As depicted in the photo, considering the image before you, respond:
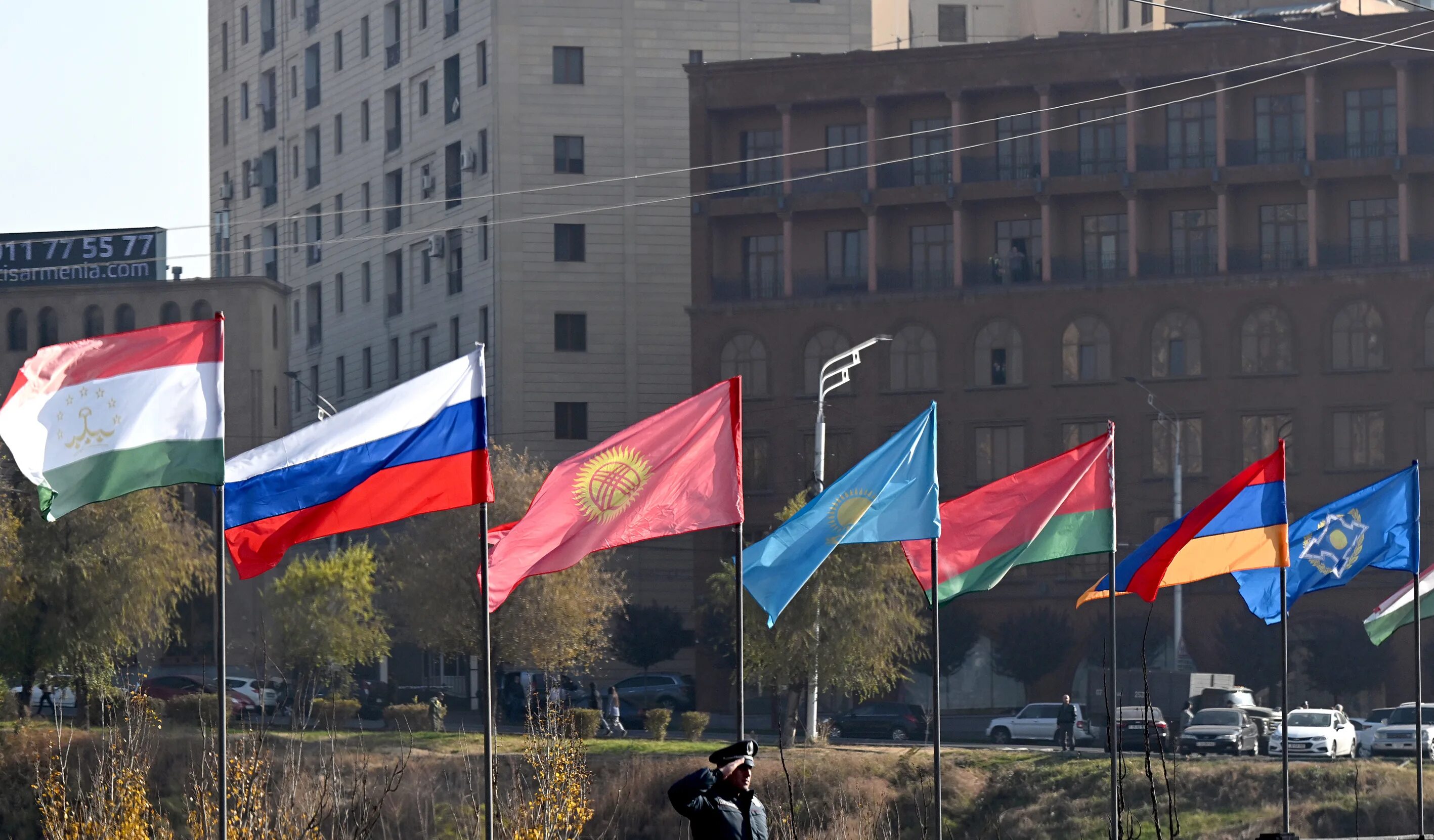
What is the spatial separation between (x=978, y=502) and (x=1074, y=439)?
2141 inches

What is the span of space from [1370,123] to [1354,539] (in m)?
53.9

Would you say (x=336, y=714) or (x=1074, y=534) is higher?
(x=1074, y=534)

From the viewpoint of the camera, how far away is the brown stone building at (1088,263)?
250 ft

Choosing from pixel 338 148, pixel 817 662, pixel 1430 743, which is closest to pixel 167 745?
pixel 817 662

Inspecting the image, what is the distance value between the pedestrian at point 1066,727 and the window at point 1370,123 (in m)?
29.5

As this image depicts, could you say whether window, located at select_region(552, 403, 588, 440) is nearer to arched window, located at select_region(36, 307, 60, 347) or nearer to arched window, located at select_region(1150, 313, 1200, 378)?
arched window, located at select_region(36, 307, 60, 347)

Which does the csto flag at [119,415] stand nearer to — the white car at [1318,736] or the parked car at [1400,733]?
the white car at [1318,736]

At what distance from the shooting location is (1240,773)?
1731 inches

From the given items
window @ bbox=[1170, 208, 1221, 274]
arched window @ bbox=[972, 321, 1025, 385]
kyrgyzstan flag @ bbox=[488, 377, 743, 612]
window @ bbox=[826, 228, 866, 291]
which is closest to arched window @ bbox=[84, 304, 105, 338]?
window @ bbox=[826, 228, 866, 291]

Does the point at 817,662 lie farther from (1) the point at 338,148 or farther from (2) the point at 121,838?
(1) the point at 338,148

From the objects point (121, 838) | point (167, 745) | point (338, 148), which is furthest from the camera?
point (338, 148)

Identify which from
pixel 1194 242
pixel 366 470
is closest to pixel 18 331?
pixel 1194 242

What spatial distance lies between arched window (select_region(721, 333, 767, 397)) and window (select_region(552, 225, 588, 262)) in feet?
23.5

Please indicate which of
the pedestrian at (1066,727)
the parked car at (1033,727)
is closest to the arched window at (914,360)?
the parked car at (1033,727)
